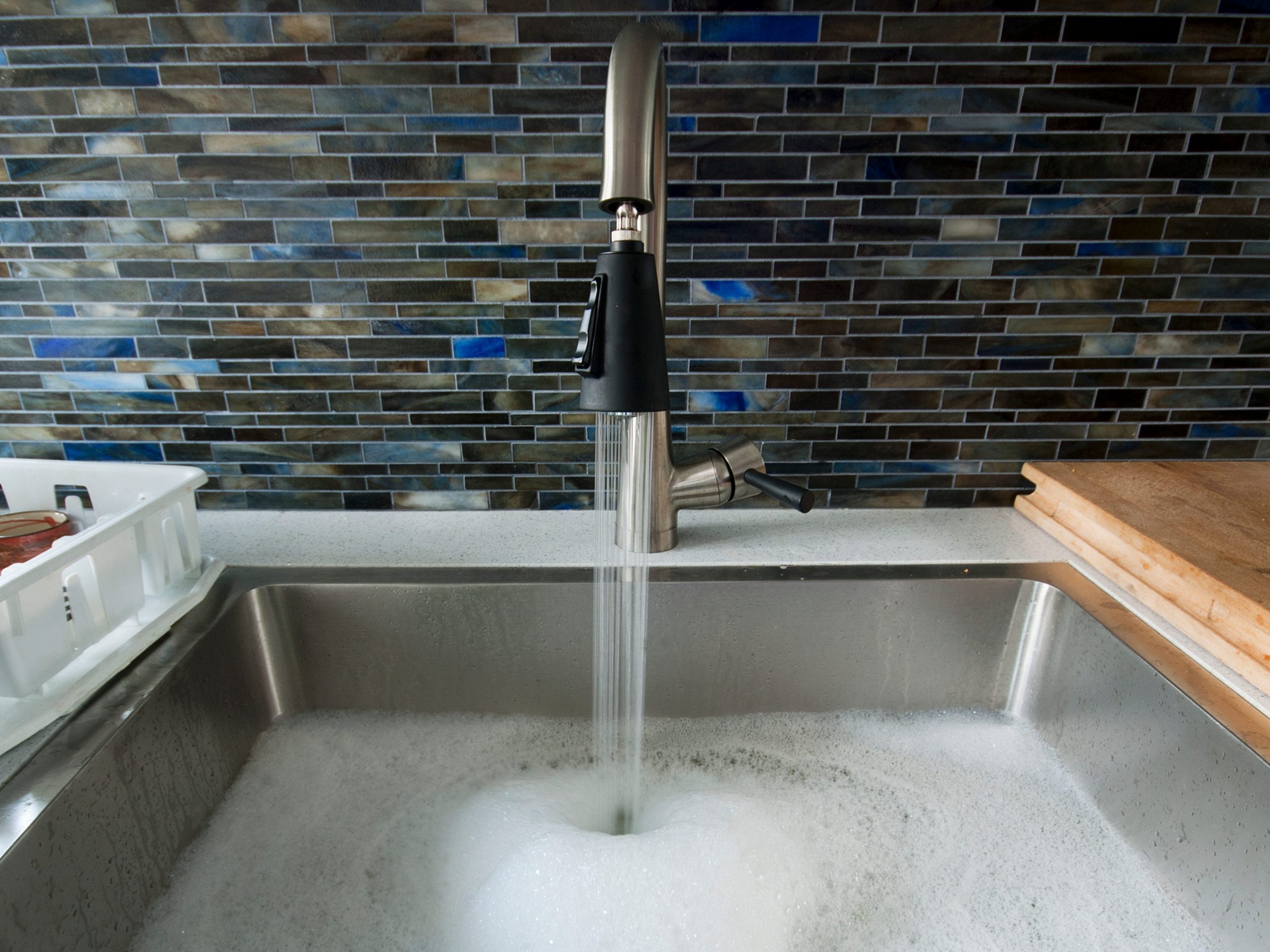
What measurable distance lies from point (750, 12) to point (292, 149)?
21.5 inches

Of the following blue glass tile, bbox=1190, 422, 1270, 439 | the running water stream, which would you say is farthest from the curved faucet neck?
blue glass tile, bbox=1190, 422, 1270, 439

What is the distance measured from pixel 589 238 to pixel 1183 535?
712mm

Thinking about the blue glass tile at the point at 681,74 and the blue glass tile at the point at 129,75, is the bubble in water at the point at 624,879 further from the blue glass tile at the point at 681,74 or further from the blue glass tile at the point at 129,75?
the blue glass tile at the point at 129,75

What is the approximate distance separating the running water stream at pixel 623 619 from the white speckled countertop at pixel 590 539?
1.7 inches

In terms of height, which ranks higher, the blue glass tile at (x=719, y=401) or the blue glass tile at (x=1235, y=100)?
the blue glass tile at (x=1235, y=100)

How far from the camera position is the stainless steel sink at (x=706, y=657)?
62 centimetres

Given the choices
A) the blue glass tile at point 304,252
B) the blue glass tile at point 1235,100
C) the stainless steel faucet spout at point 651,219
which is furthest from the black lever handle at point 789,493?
the blue glass tile at point 1235,100

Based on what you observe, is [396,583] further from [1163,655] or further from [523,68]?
[1163,655]

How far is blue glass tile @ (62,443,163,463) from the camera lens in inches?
37.3

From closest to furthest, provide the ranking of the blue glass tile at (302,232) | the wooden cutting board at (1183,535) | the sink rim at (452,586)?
the sink rim at (452,586) < the wooden cutting board at (1183,535) < the blue glass tile at (302,232)

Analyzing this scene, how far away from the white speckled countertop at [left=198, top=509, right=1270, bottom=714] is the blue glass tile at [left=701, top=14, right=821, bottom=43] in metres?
0.56

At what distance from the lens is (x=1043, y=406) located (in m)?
0.94

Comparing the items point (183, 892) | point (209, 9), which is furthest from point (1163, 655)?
point (209, 9)

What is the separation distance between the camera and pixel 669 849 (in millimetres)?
625
